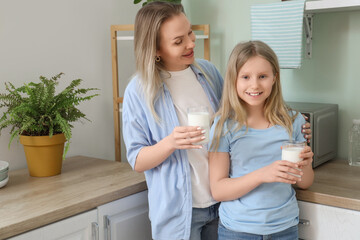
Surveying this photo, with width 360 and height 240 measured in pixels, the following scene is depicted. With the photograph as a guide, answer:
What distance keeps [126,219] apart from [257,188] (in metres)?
0.57

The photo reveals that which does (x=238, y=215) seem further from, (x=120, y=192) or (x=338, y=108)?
(x=338, y=108)

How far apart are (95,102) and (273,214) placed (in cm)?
126

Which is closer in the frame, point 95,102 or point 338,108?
point 338,108

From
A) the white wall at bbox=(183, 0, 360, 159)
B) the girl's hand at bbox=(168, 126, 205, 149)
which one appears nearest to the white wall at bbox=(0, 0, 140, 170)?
the white wall at bbox=(183, 0, 360, 159)

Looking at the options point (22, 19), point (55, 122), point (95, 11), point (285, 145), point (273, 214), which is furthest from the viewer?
point (95, 11)

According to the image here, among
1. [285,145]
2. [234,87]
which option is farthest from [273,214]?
[234,87]

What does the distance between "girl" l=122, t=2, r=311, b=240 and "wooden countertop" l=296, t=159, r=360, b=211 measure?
23 centimetres

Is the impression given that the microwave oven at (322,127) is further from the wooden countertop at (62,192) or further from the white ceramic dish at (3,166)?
the white ceramic dish at (3,166)

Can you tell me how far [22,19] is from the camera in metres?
2.11

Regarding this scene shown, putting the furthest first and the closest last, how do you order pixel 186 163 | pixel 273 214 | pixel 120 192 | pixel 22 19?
pixel 22 19
pixel 120 192
pixel 186 163
pixel 273 214

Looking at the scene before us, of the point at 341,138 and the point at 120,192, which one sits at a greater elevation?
the point at 341,138

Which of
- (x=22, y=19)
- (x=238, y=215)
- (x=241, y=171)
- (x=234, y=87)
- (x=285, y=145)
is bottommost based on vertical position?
(x=238, y=215)

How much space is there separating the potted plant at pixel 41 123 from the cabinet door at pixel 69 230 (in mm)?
368

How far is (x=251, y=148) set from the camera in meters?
1.58
